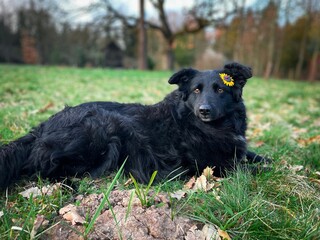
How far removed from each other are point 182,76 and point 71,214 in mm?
2025

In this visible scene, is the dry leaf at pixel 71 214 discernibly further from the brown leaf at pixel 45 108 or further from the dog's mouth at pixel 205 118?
the brown leaf at pixel 45 108

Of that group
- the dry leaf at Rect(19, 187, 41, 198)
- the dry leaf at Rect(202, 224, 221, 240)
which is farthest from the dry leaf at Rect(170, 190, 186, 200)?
the dry leaf at Rect(19, 187, 41, 198)

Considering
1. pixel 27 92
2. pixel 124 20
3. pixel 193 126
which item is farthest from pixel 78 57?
pixel 193 126

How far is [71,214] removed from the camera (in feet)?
6.88

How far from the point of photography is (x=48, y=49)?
35.2 m

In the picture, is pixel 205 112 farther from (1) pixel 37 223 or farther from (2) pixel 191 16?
(2) pixel 191 16

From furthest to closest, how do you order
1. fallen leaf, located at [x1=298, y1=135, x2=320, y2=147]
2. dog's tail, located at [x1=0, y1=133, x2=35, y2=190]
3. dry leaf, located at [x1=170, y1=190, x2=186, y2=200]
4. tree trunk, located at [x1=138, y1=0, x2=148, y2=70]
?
tree trunk, located at [x1=138, y1=0, x2=148, y2=70]
fallen leaf, located at [x1=298, y1=135, x2=320, y2=147]
dog's tail, located at [x1=0, y1=133, x2=35, y2=190]
dry leaf, located at [x1=170, y1=190, x2=186, y2=200]

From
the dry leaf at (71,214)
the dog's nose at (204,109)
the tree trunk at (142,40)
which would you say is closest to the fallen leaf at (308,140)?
the dog's nose at (204,109)

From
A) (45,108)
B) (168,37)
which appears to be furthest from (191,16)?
(45,108)

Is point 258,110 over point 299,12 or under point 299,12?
under

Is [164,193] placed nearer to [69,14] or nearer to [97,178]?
[97,178]

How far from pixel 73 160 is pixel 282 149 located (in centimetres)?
264

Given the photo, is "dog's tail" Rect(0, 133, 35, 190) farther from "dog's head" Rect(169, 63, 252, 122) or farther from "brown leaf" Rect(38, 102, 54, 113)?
"brown leaf" Rect(38, 102, 54, 113)

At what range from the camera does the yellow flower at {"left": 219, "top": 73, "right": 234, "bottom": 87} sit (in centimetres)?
322
